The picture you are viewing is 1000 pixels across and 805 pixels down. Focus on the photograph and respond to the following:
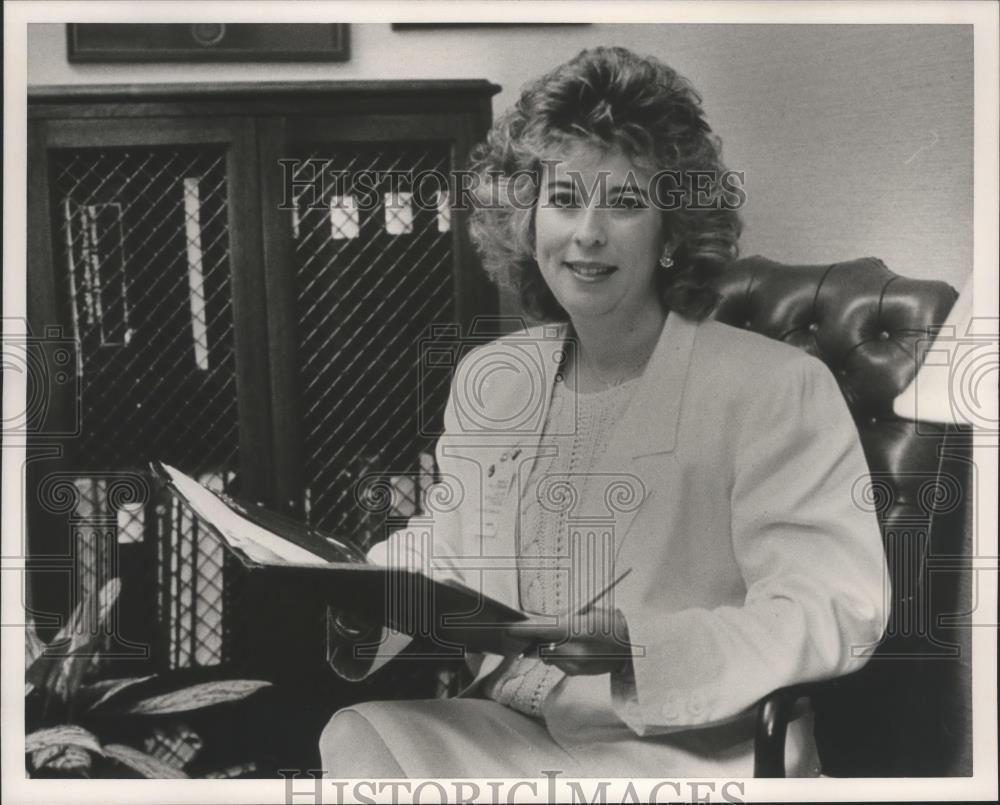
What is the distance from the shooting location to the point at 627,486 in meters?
2.21

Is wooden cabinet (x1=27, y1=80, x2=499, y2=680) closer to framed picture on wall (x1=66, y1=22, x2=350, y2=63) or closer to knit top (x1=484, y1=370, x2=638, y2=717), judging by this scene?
framed picture on wall (x1=66, y1=22, x2=350, y2=63)

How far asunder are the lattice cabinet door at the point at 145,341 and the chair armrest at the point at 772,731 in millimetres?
1008

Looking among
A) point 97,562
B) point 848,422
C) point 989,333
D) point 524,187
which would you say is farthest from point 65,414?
point 989,333

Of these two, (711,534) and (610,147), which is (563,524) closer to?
(711,534)

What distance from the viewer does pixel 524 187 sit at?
2.21m

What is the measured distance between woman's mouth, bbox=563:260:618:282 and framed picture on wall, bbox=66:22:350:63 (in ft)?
1.93

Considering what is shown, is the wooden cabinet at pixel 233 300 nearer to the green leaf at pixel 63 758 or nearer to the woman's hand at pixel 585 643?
the green leaf at pixel 63 758

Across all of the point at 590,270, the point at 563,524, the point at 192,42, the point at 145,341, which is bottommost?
the point at 563,524

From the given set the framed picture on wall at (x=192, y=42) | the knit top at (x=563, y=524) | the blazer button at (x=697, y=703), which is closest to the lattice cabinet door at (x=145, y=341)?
the framed picture on wall at (x=192, y=42)

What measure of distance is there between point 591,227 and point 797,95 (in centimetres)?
48

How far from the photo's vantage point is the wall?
2234 millimetres

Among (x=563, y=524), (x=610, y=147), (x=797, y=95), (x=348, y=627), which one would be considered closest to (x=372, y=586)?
(x=348, y=627)

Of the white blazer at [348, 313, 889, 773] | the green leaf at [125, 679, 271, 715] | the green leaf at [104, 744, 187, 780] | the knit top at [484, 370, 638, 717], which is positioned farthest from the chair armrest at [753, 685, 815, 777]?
the green leaf at [104, 744, 187, 780]

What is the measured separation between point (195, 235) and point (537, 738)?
1.15 meters
